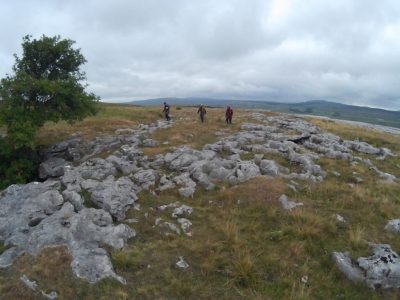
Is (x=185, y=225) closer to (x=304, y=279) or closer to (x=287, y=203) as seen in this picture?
(x=287, y=203)

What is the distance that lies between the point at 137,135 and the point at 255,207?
21580 millimetres

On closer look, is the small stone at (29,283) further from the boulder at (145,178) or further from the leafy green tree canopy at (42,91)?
the leafy green tree canopy at (42,91)

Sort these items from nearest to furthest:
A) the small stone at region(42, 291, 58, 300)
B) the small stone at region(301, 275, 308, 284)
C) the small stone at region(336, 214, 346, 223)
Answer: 1. the small stone at region(42, 291, 58, 300)
2. the small stone at region(301, 275, 308, 284)
3. the small stone at region(336, 214, 346, 223)

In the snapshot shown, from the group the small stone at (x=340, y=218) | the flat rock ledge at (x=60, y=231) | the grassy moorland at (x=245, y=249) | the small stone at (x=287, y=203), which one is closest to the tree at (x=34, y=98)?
the flat rock ledge at (x=60, y=231)

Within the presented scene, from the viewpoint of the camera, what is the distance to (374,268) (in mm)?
13953

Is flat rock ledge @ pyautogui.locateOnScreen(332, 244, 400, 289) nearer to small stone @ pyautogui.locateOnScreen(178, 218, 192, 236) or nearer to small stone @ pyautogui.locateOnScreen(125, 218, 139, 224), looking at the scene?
small stone @ pyautogui.locateOnScreen(178, 218, 192, 236)

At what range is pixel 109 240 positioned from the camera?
16.3 meters

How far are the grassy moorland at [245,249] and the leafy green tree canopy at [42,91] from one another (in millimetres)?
14791

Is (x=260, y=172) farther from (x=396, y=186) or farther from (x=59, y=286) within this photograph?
(x=59, y=286)

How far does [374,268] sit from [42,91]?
27.9 meters

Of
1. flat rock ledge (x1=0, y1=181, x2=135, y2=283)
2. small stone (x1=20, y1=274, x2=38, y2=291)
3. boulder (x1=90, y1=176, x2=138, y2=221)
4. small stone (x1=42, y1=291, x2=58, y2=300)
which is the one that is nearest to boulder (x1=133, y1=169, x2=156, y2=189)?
boulder (x1=90, y1=176, x2=138, y2=221)

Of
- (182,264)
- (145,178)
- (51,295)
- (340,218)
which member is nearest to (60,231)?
(51,295)

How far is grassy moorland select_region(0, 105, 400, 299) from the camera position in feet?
43.6

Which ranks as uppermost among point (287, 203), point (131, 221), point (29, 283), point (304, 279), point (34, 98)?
point (34, 98)
